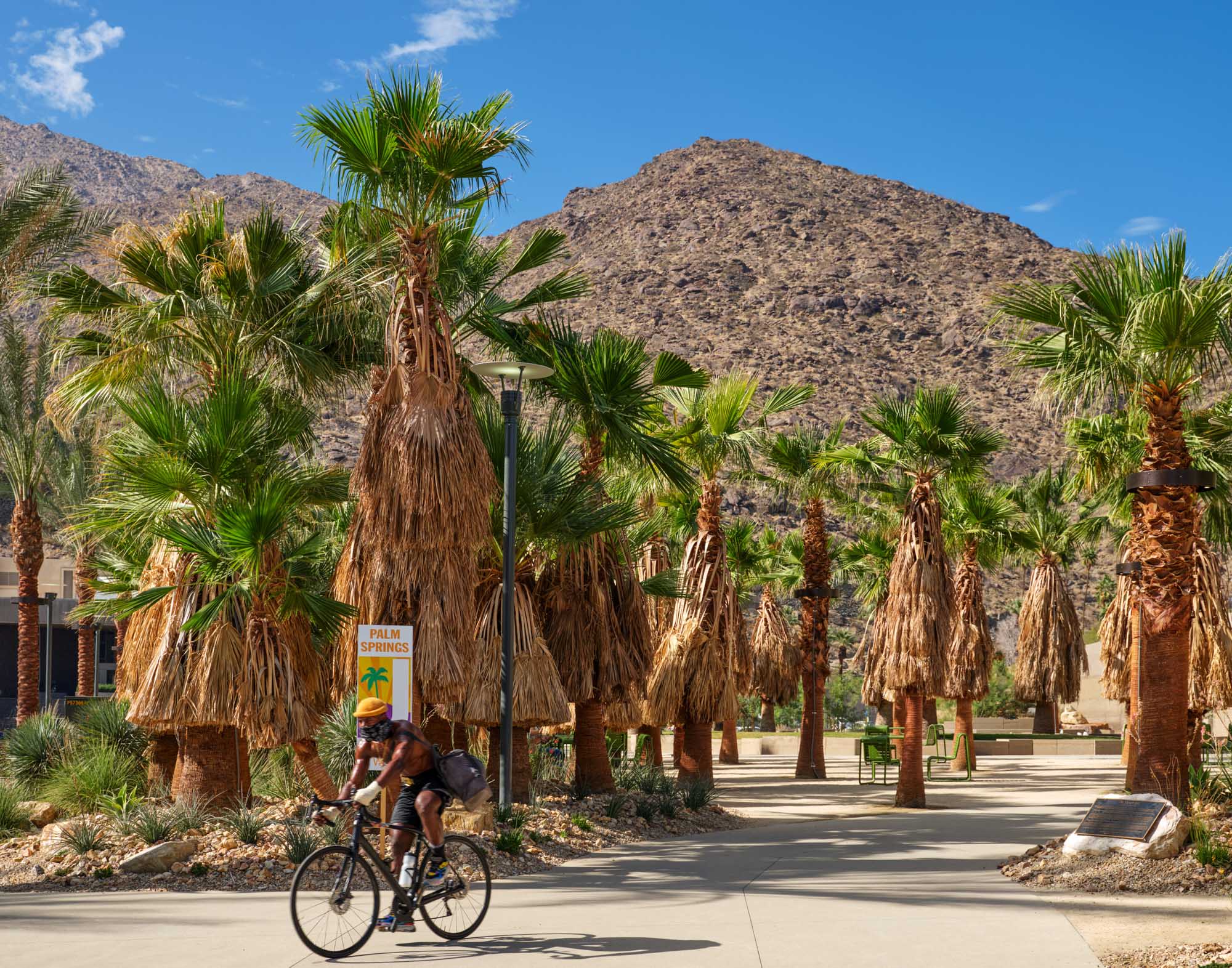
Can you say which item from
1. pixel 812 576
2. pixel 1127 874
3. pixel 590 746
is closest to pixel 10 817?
pixel 590 746

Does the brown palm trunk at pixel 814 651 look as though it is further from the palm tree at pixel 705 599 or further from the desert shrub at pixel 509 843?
the desert shrub at pixel 509 843

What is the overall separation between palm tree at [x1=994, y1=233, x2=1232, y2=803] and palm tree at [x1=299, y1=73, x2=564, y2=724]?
5.96m

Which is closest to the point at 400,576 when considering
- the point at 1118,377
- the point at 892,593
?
the point at 1118,377

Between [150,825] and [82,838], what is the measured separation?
60 centimetres

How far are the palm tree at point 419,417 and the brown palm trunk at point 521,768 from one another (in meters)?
2.83

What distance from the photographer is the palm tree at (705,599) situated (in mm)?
19375

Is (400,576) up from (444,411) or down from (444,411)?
down

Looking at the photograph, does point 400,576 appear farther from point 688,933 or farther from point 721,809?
point 721,809

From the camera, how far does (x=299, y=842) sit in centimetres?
1162

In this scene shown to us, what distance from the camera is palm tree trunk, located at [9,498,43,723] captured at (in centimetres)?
2681

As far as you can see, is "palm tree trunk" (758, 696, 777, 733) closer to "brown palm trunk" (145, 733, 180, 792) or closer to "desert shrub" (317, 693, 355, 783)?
"desert shrub" (317, 693, 355, 783)

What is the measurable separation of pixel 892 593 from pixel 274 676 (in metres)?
11.2

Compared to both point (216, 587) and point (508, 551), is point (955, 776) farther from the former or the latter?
point (216, 587)

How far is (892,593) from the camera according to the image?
20.7m
